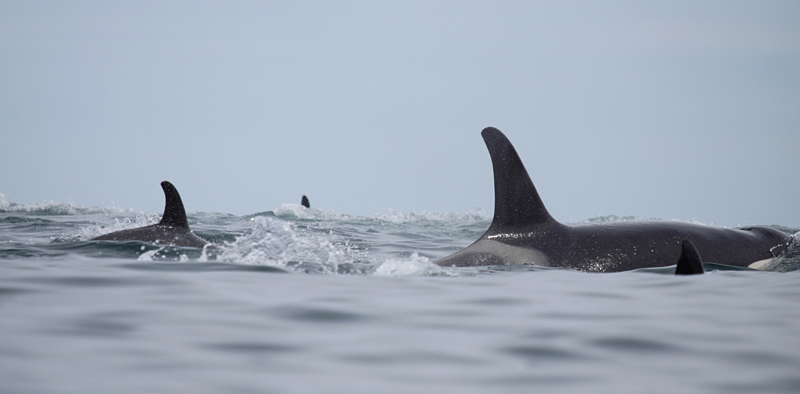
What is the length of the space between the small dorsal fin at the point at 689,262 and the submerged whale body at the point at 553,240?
0.98 metres

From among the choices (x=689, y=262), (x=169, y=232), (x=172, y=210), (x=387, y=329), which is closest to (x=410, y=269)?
(x=689, y=262)

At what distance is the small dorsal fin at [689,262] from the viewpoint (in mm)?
5961

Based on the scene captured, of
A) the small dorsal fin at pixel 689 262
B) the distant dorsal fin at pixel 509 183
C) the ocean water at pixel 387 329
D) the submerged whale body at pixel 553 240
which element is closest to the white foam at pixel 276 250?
the ocean water at pixel 387 329

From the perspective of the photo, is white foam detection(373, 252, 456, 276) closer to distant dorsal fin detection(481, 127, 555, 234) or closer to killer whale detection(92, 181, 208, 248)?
distant dorsal fin detection(481, 127, 555, 234)

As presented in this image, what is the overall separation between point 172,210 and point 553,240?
5087 millimetres

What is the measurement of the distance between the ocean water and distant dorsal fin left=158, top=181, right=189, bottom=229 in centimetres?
262

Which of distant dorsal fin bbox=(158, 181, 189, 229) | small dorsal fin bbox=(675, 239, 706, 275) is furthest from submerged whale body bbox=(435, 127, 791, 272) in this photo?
distant dorsal fin bbox=(158, 181, 189, 229)

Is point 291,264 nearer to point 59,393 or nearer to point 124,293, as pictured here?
point 124,293

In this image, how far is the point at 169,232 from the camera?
907 centimetres

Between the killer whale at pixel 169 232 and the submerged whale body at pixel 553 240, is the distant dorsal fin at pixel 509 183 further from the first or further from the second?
the killer whale at pixel 169 232

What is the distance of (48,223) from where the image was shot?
54.9ft

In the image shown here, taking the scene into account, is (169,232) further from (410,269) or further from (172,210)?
(410,269)

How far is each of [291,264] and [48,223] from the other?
1235 centimetres

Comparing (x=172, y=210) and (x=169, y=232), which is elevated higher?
(x=172, y=210)
